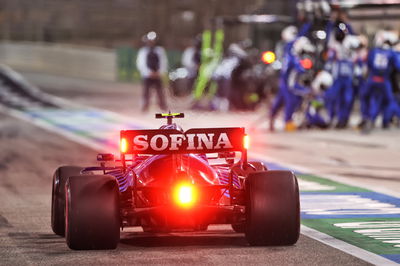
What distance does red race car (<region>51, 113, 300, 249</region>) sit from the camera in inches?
358

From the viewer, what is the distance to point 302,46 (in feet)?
74.5

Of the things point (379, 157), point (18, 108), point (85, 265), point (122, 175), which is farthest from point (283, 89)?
point (85, 265)

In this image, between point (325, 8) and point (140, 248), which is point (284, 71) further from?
point (140, 248)

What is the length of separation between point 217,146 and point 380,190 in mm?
4822

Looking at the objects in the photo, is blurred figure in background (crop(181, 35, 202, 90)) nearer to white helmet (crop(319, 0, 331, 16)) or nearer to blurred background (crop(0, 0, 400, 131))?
blurred background (crop(0, 0, 400, 131))

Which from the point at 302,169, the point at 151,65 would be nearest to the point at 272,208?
the point at 302,169

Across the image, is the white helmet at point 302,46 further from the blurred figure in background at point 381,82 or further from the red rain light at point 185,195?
the red rain light at point 185,195

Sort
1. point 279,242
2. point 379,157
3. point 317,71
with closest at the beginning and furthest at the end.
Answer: point 279,242
point 379,157
point 317,71

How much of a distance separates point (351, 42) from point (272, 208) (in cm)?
1488

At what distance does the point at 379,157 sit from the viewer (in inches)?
736

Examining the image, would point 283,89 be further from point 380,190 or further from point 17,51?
point 17,51

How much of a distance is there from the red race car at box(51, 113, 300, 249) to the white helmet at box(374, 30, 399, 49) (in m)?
14.6

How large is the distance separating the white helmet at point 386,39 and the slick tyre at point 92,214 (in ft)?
50.6

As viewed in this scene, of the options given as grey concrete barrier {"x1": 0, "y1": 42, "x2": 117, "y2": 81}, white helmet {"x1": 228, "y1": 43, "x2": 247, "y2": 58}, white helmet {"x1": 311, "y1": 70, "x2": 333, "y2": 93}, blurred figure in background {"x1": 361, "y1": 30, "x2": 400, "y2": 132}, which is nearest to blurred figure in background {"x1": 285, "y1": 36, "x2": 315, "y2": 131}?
white helmet {"x1": 311, "y1": 70, "x2": 333, "y2": 93}
